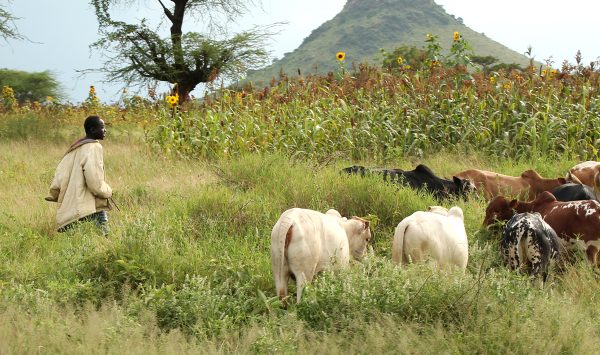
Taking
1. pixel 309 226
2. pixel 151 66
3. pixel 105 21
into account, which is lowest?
pixel 309 226

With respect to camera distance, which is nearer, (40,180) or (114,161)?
(40,180)

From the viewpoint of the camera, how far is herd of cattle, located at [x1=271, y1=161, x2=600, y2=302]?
5184mm

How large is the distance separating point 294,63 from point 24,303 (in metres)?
70.8

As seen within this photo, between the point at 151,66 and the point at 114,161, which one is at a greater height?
the point at 151,66

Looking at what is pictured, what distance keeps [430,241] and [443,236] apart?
0.15 metres

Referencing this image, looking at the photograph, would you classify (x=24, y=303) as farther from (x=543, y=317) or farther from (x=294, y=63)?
(x=294, y=63)

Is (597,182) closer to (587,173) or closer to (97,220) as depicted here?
(587,173)

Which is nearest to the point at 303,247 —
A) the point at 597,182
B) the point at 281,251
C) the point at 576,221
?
the point at 281,251

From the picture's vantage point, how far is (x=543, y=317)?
4.61 meters

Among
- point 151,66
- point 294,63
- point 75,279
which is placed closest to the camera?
point 75,279

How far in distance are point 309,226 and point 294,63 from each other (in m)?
70.6

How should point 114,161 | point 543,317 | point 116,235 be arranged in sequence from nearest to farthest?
point 543,317
point 116,235
point 114,161

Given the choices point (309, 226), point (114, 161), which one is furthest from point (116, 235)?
point (114, 161)

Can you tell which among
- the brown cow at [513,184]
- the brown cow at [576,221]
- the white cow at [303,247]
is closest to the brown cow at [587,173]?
the brown cow at [513,184]
